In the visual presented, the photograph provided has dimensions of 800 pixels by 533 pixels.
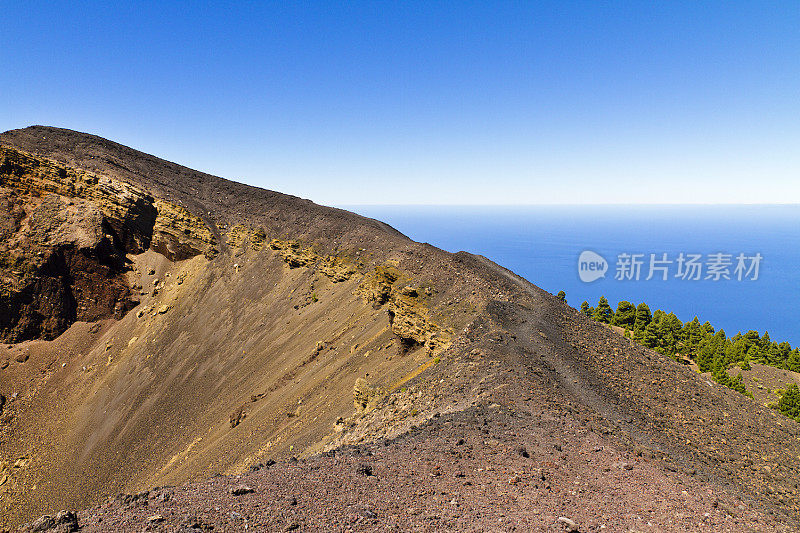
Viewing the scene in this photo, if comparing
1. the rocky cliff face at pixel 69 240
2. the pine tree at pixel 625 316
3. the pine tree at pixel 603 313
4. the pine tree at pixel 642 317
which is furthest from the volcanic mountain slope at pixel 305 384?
the pine tree at pixel 603 313

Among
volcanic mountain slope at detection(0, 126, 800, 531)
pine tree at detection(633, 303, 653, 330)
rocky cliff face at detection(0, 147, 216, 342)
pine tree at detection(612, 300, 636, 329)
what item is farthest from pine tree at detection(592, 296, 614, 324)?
rocky cliff face at detection(0, 147, 216, 342)

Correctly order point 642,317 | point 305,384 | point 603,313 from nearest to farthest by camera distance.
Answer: point 305,384 < point 642,317 < point 603,313

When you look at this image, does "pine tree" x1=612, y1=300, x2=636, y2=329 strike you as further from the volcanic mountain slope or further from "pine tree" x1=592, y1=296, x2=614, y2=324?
the volcanic mountain slope

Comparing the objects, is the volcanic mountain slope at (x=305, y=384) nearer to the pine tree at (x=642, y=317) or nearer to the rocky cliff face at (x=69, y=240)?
the rocky cliff face at (x=69, y=240)

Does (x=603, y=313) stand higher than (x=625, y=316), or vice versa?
(x=625, y=316)

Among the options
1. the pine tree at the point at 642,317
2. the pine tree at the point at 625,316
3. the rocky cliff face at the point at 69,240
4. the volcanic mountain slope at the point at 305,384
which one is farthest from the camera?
the pine tree at the point at 625,316

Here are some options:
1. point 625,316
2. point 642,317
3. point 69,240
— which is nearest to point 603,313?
point 625,316

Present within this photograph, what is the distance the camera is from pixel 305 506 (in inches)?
265

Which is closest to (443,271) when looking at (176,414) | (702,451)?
(702,451)

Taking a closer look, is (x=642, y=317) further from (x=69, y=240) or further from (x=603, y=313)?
(x=69, y=240)

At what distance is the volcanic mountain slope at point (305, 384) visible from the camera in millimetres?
7637

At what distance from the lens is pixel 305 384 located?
22297 millimetres

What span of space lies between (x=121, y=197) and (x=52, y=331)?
45.1ft

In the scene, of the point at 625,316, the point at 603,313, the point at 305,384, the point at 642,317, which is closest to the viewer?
the point at 305,384
